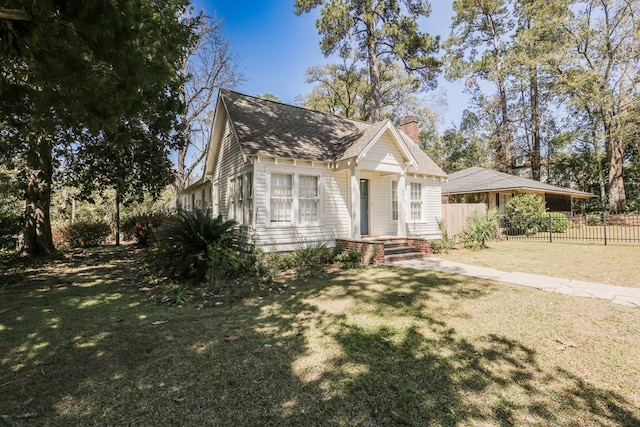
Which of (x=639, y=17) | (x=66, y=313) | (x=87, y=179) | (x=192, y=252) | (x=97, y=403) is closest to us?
(x=97, y=403)

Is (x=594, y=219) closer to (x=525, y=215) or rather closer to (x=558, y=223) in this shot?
(x=558, y=223)

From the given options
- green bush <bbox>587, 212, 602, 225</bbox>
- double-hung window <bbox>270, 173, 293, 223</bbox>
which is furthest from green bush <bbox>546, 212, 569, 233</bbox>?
double-hung window <bbox>270, 173, 293, 223</bbox>

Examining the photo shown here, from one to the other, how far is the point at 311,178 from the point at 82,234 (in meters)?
14.3

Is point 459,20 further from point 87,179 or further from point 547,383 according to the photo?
point 547,383

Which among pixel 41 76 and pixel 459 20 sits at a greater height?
pixel 459 20

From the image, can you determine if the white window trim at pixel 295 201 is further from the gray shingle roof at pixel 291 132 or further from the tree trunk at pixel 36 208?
the tree trunk at pixel 36 208

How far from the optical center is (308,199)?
34.3 feet

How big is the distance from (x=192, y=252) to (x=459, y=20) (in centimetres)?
3298

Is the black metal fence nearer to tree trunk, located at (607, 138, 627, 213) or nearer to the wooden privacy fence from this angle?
the wooden privacy fence

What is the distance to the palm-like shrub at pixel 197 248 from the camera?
7496mm

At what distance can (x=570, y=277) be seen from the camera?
698cm

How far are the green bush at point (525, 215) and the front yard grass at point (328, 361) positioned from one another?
13.9 meters

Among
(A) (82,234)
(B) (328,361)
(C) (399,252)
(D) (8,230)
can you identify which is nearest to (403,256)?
(C) (399,252)

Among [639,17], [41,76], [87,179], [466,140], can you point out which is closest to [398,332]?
[41,76]
